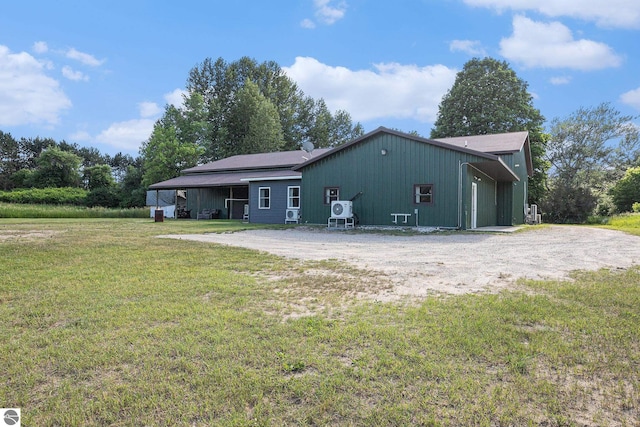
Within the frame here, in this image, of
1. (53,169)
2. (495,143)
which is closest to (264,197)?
(495,143)

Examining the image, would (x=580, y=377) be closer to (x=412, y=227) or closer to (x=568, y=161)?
(x=412, y=227)

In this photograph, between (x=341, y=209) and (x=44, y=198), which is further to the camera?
(x=44, y=198)

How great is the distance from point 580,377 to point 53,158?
53.7 m

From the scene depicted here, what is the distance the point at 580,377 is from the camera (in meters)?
2.52

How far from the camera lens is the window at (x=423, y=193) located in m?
14.5

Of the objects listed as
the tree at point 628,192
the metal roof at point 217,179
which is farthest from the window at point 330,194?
the tree at point 628,192

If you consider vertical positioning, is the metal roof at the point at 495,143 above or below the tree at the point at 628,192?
above

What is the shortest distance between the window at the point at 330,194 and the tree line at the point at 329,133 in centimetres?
1793

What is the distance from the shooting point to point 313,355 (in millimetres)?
2795

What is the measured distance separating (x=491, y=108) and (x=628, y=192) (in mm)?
11597

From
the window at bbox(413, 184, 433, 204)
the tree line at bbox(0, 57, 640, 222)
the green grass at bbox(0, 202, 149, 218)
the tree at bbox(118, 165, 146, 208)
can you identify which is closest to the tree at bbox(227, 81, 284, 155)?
the tree line at bbox(0, 57, 640, 222)

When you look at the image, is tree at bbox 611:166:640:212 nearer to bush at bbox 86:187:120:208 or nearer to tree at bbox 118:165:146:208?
tree at bbox 118:165:146:208

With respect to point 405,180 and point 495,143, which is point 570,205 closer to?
point 495,143

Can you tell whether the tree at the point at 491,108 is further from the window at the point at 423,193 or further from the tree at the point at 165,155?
the tree at the point at 165,155
